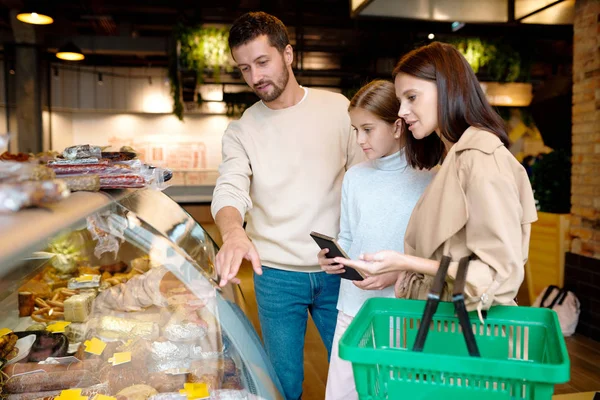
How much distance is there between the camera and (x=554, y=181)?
17.5 ft

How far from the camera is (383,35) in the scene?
9305 mm

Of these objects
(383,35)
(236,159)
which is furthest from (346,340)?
(383,35)

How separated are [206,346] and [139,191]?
0.54 meters

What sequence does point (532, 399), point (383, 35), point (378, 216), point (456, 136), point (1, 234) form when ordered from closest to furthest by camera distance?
point (1, 234) < point (532, 399) < point (456, 136) < point (378, 216) < point (383, 35)

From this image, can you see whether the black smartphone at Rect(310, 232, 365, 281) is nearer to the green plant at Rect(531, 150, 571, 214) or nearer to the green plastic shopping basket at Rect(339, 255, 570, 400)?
the green plastic shopping basket at Rect(339, 255, 570, 400)

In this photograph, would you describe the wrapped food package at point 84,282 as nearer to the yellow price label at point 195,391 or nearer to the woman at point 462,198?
the yellow price label at point 195,391

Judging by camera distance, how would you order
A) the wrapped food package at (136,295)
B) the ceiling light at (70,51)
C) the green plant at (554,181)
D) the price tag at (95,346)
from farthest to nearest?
the ceiling light at (70,51) → the green plant at (554,181) → the wrapped food package at (136,295) → the price tag at (95,346)

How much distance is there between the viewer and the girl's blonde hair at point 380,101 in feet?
6.18

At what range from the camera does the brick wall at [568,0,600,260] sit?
14.9 ft

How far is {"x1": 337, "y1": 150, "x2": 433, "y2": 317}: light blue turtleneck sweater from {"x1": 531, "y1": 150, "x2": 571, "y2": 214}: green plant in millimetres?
3930

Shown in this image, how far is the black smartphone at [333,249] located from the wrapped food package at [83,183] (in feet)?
1.85

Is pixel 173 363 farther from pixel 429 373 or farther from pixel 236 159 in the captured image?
pixel 429 373

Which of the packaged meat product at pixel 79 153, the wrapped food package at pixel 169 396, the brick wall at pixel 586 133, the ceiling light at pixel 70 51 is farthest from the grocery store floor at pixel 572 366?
the ceiling light at pixel 70 51

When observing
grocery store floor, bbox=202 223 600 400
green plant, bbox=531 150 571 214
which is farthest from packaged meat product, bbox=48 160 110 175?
green plant, bbox=531 150 571 214
